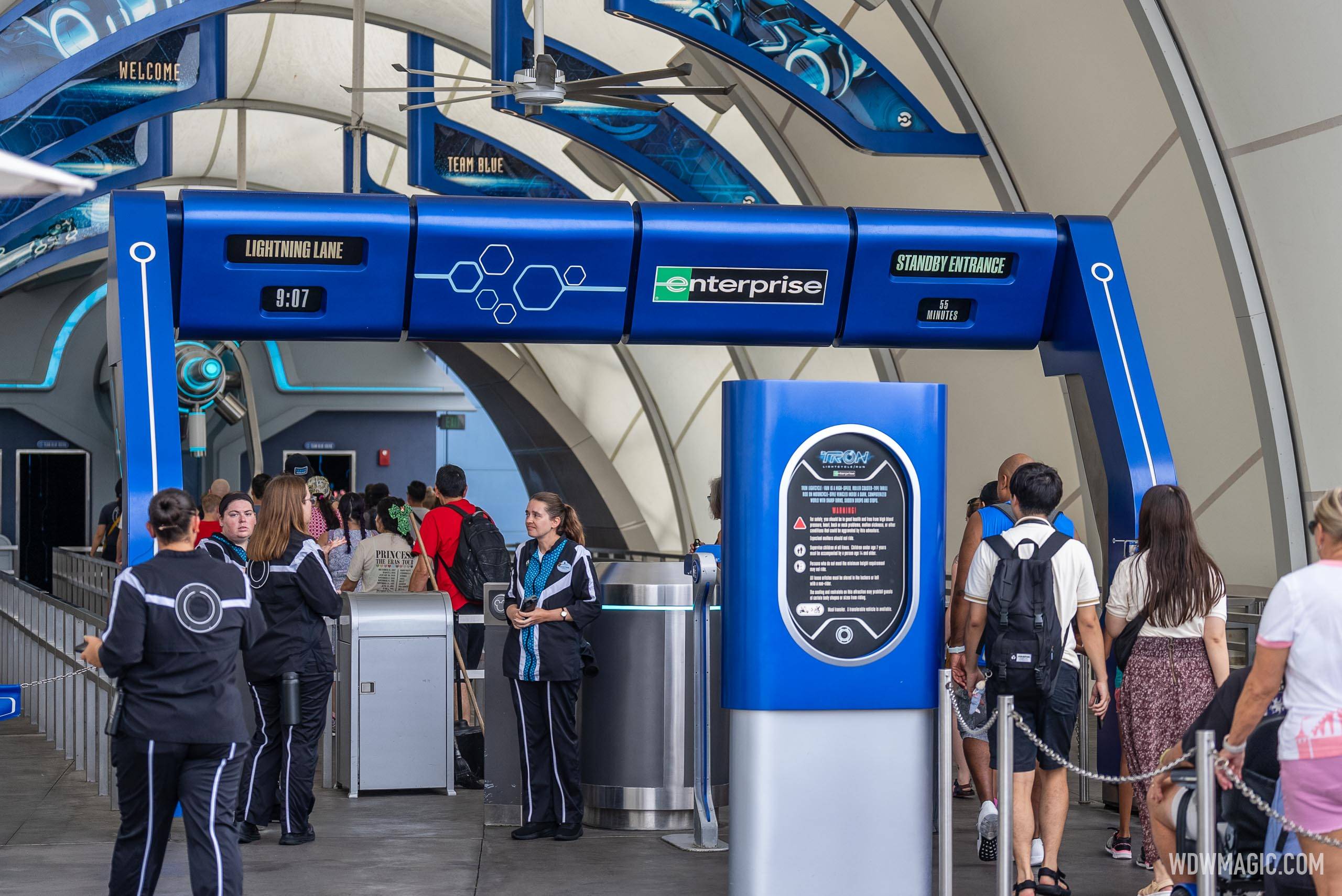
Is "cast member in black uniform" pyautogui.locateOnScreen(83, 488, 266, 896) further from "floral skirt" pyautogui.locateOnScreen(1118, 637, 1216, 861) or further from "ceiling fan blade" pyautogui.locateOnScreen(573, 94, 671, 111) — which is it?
"ceiling fan blade" pyautogui.locateOnScreen(573, 94, 671, 111)

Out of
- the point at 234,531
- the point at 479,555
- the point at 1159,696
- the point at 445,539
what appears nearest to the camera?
the point at 1159,696

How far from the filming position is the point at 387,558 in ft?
35.8

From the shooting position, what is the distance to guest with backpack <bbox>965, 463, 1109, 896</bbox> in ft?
19.6

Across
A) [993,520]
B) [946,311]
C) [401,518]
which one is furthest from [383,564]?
[993,520]

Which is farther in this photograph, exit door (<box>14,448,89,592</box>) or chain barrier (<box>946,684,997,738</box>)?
exit door (<box>14,448,89,592</box>)

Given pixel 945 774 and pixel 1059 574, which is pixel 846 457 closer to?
pixel 1059 574

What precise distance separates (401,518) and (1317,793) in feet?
24.8

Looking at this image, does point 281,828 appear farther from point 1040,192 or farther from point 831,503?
point 1040,192

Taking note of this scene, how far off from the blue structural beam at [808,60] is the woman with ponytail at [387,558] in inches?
174

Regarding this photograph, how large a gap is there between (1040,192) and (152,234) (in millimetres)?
7909

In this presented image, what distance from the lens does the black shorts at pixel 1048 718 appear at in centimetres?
605

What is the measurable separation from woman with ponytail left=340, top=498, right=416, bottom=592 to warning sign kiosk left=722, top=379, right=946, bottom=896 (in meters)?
5.47

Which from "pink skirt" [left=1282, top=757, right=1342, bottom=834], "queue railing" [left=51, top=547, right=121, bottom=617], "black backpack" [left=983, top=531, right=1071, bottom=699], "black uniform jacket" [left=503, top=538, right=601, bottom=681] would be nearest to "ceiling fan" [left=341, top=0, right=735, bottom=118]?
"queue railing" [left=51, top=547, right=121, bottom=617]

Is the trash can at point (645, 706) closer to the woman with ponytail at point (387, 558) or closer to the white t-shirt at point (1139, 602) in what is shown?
the white t-shirt at point (1139, 602)
